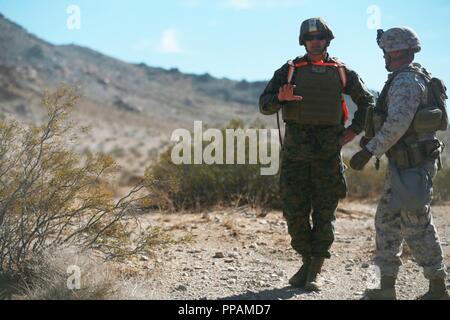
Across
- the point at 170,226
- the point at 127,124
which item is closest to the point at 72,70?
the point at 127,124

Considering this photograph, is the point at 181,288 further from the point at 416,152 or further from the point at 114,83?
the point at 114,83

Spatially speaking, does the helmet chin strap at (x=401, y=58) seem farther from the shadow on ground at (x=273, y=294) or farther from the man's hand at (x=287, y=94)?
the shadow on ground at (x=273, y=294)

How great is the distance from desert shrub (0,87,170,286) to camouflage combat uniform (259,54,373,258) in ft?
3.85

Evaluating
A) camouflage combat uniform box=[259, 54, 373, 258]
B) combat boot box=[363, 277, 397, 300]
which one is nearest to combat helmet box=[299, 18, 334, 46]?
camouflage combat uniform box=[259, 54, 373, 258]

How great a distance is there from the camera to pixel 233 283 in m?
4.82

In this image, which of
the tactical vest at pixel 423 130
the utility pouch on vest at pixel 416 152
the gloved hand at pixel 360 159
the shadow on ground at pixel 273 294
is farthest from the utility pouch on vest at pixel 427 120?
the shadow on ground at pixel 273 294

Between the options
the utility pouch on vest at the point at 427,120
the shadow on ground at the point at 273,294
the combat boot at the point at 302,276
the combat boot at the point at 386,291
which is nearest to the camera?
the utility pouch on vest at the point at 427,120

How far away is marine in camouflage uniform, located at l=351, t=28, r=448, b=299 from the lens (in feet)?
13.1

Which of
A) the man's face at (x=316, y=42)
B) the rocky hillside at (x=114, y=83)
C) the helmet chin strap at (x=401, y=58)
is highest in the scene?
the rocky hillside at (x=114, y=83)

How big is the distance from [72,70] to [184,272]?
5742 centimetres

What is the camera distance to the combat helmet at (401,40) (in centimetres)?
410

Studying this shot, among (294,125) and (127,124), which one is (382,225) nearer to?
(294,125)

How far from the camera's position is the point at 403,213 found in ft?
13.6

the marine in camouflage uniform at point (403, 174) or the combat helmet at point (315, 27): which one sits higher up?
the combat helmet at point (315, 27)
